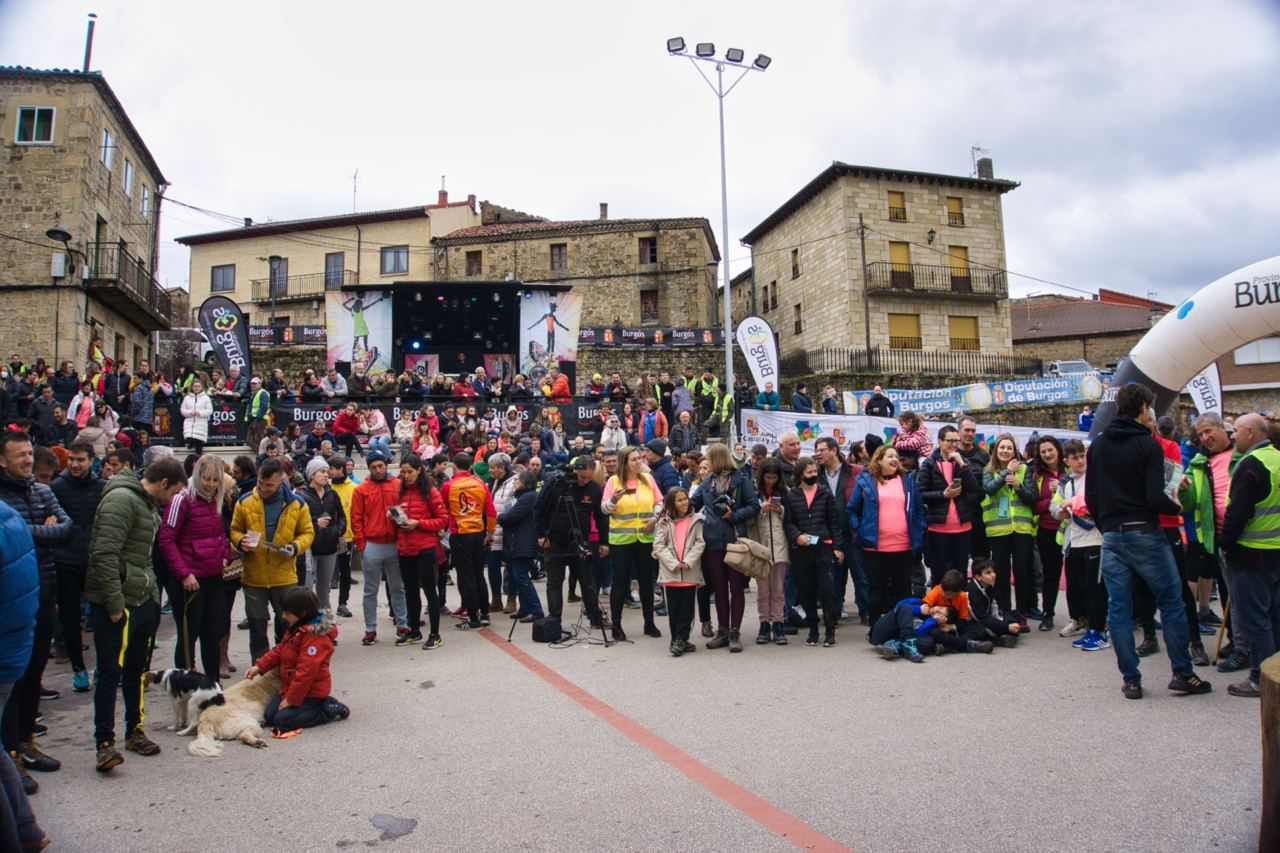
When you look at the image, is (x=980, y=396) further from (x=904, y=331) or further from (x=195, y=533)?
(x=195, y=533)

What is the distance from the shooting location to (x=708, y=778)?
4262 mm

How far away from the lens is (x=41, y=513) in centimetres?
485

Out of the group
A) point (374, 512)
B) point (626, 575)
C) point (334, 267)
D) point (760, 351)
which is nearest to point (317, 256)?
point (334, 267)

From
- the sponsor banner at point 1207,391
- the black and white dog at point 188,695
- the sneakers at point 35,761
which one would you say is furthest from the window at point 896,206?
the sneakers at point 35,761

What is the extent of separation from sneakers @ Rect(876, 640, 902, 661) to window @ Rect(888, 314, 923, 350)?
103ft

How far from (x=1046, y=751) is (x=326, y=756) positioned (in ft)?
13.5

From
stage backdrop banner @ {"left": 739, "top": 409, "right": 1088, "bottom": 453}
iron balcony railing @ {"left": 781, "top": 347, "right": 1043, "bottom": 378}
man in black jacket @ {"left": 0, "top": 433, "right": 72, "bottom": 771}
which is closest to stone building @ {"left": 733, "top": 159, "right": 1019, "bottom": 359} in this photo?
iron balcony railing @ {"left": 781, "top": 347, "right": 1043, "bottom": 378}

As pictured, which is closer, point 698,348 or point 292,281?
point 698,348

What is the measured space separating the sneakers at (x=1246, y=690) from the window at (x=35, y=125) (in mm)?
31883

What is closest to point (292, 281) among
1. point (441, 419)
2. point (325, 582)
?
point (441, 419)

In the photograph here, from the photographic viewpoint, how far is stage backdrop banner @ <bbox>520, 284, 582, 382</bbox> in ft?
91.6

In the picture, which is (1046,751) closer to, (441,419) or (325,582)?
(325,582)

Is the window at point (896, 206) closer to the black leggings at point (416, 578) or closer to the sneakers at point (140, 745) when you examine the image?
the black leggings at point (416, 578)

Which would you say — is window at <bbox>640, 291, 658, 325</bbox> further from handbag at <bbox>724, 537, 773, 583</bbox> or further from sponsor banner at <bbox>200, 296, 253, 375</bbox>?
handbag at <bbox>724, 537, 773, 583</bbox>
